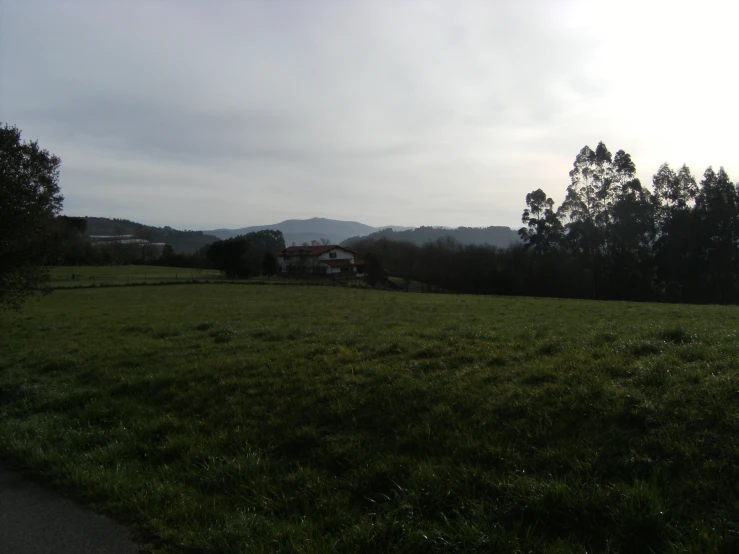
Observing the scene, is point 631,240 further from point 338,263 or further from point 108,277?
point 108,277

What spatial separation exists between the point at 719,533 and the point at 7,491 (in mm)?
6674

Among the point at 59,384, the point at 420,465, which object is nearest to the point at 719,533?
the point at 420,465

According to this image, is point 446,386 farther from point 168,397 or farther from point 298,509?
point 168,397

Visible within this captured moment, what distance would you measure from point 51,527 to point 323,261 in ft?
281

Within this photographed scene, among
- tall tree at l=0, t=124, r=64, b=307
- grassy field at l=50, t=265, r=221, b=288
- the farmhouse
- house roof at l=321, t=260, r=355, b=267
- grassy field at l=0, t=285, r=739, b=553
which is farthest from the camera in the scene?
house roof at l=321, t=260, r=355, b=267

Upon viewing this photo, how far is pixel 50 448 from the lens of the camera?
19.4ft

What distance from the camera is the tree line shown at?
1946 inches

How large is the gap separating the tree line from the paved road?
56309mm

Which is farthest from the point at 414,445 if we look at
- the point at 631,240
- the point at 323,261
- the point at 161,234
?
the point at 161,234

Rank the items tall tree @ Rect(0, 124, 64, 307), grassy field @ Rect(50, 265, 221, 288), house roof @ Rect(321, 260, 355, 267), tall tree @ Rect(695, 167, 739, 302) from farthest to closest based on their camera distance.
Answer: house roof @ Rect(321, 260, 355, 267), grassy field @ Rect(50, 265, 221, 288), tall tree @ Rect(695, 167, 739, 302), tall tree @ Rect(0, 124, 64, 307)

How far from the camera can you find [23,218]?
35.8ft

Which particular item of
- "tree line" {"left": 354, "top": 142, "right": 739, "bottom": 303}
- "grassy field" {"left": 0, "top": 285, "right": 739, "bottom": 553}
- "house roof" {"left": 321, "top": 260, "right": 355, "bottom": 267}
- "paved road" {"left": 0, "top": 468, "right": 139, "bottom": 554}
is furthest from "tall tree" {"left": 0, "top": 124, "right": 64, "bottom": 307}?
"house roof" {"left": 321, "top": 260, "right": 355, "bottom": 267}

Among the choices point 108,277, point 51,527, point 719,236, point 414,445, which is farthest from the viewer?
point 108,277

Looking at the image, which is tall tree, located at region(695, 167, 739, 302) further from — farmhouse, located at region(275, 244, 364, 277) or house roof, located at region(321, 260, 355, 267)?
house roof, located at region(321, 260, 355, 267)
